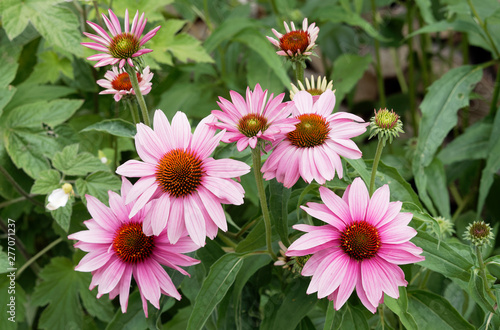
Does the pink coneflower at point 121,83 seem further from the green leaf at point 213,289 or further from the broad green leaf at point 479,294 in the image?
the broad green leaf at point 479,294

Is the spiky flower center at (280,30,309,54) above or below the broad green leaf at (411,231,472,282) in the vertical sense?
above

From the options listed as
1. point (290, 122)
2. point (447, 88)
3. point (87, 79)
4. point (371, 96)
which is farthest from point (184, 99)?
point (371, 96)

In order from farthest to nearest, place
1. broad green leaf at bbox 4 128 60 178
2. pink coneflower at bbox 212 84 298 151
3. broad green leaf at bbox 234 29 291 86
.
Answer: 1. broad green leaf at bbox 234 29 291 86
2. broad green leaf at bbox 4 128 60 178
3. pink coneflower at bbox 212 84 298 151

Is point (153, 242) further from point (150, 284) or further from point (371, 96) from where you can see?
point (371, 96)

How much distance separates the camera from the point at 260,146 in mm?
666

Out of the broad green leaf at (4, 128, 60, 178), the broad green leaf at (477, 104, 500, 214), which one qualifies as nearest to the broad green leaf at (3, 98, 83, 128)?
the broad green leaf at (4, 128, 60, 178)

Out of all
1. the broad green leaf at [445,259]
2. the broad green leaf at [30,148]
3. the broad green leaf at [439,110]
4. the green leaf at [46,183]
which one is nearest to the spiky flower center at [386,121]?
the broad green leaf at [445,259]

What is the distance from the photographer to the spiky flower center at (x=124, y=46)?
693 millimetres

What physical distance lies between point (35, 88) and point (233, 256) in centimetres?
84

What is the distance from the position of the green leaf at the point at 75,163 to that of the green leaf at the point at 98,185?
0.01 metres

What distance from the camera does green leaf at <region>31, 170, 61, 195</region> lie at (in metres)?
0.96

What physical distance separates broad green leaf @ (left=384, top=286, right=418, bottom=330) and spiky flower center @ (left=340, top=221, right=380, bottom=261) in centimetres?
10

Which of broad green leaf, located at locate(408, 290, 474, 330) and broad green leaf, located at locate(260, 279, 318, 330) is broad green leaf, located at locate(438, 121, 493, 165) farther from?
broad green leaf, located at locate(260, 279, 318, 330)

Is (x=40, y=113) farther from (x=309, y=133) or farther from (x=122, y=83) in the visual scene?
(x=309, y=133)
